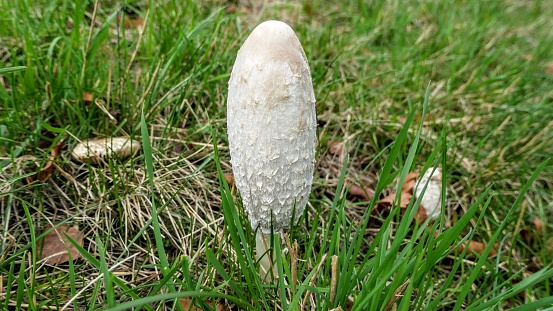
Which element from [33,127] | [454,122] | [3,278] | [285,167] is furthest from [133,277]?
[454,122]

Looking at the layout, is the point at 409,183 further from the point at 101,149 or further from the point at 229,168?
the point at 101,149

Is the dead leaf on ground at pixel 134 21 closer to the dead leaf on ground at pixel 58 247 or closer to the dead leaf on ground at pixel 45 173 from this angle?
the dead leaf on ground at pixel 45 173

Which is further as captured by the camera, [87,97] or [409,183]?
[409,183]

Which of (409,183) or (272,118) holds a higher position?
(272,118)

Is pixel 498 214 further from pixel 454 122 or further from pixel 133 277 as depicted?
pixel 133 277

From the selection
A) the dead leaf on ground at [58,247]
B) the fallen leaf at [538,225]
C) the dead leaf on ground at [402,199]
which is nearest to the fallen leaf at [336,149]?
the dead leaf on ground at [402,199]

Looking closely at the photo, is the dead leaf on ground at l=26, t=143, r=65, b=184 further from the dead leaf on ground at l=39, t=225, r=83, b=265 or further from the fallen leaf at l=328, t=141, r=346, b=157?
the fallen leaf at l=328, t=141, r=346, b=157

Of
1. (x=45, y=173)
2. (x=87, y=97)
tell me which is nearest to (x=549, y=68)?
(x=87, y=97)

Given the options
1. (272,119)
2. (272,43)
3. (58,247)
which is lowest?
(58,247)
